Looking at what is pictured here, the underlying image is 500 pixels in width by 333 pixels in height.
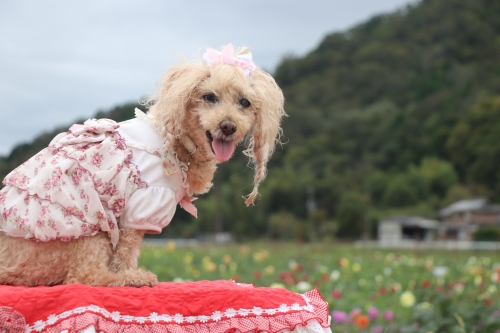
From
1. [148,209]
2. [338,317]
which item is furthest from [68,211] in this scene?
[338,317]

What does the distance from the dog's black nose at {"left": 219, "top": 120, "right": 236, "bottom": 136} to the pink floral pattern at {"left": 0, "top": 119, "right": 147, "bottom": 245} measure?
0.47 m

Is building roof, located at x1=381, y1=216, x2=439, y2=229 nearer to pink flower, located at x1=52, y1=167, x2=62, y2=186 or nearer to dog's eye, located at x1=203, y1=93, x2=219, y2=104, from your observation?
→ dog's eye, located at x1=203, y1=93, x2=219, y2=104

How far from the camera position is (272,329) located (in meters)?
2.75

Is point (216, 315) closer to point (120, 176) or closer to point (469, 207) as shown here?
point (120, 176)

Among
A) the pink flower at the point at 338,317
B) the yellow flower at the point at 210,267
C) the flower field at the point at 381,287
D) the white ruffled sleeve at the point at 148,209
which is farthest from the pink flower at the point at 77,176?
the yellow flower at the point at 210,267

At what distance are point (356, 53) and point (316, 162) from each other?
2587 cm

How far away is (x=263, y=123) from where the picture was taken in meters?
3.24

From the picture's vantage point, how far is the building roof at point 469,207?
161 ft

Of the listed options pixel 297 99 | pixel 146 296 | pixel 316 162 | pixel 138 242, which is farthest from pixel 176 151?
pixel 297 99

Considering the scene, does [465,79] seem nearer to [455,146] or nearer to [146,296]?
[455,146]

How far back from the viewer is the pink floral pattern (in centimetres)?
287

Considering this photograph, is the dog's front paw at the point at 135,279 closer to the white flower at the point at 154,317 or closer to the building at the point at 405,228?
the white flower at the point at 154,317

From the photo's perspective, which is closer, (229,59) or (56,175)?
(56,175)

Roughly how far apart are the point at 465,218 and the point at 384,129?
47.0 ft
